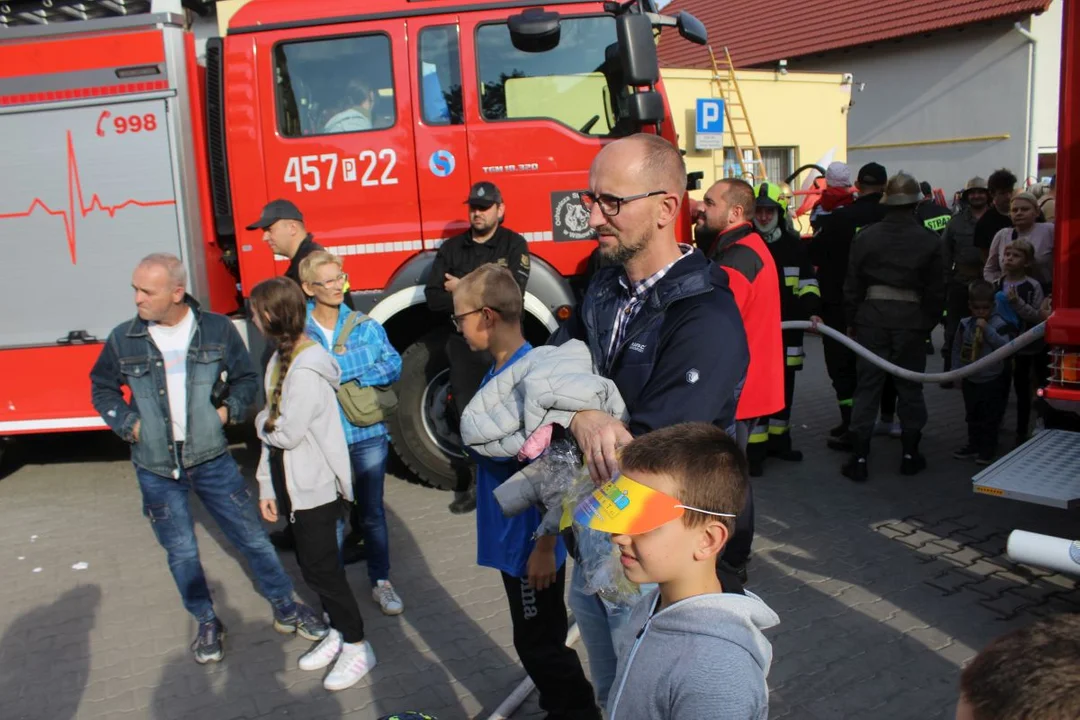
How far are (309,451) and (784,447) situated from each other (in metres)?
3.90

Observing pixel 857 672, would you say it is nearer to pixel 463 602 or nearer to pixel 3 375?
pixel 463 602

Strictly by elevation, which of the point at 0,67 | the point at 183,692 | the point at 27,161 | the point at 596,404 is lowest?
the point at 183,692

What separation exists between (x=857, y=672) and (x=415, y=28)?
4.30m

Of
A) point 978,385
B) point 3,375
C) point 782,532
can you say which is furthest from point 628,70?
point 3,375

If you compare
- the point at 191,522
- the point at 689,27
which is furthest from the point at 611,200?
the point at 689,27

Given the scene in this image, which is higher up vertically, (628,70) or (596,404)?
(628,70)

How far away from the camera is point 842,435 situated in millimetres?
6664

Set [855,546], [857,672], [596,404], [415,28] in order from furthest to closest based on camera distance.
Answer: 1. [415,28]
2. [855,546]
3. [857,672]
4. [596,404]

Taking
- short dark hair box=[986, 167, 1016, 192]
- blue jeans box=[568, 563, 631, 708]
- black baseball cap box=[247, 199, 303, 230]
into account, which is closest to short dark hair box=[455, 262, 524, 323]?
blue jeans box=[568, 563, 631, 708]

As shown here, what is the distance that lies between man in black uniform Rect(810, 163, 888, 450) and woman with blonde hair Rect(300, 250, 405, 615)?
3.79 m

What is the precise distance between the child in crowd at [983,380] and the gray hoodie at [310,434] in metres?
4.47

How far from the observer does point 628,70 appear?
4.77 meters

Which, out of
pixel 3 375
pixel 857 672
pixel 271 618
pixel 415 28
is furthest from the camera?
pixel 3 375

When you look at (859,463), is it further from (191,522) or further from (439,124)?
(191,522)
